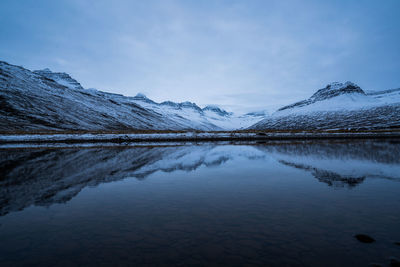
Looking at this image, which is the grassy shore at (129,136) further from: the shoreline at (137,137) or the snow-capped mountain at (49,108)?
the snow-capped mountain at (49,108)

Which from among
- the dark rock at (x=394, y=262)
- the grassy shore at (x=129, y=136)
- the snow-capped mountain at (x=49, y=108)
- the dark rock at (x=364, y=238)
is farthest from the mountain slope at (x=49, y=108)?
the dark rock at (x=394, y=262)

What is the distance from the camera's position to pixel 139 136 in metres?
59.1

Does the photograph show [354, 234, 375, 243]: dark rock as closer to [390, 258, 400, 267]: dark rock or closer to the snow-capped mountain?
[390, 258, 400, 267]: dark rock

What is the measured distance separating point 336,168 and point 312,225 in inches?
492

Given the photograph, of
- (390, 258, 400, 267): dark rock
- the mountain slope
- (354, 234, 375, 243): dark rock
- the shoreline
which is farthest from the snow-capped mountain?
(390, 258, 400, 267): dark rock

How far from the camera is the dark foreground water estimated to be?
5.82 meters

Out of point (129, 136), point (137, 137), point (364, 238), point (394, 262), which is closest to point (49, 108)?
point (129, 136)

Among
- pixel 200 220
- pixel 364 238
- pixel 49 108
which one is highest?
pixel 49 108

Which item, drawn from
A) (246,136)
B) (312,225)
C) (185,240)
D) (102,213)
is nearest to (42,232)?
(102,213)

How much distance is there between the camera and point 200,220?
8.07m

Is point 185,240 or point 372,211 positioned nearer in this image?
point 185,240

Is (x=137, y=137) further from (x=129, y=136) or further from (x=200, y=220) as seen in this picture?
(x=200, y=220)

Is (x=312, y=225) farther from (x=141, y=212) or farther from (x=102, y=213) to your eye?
(x=102, y=213)

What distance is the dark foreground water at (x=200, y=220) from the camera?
582cm
